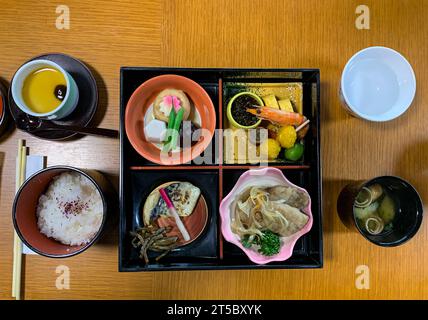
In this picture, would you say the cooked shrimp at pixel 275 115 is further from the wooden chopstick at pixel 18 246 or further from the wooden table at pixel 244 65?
the wooden chopstick at pixel 18 246

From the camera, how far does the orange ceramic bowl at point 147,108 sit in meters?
1.09

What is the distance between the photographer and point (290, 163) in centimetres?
116

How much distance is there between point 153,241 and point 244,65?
2.25ft

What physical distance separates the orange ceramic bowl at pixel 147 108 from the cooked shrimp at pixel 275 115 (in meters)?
0.15

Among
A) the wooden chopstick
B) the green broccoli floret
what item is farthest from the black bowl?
the wooden chopstick

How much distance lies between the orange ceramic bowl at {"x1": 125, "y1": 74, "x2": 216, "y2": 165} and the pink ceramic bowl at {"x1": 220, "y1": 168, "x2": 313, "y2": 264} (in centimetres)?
17

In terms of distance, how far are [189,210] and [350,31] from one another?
86cm

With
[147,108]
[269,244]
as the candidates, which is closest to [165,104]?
[147,108]

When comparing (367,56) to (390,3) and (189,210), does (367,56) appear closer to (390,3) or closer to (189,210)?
(390,3)

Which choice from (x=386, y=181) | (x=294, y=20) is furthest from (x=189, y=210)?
(x=294, y=20)

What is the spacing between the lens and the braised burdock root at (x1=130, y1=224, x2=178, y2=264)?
111 centimetres

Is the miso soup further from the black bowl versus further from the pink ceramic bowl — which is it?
the pink ceramic bowl

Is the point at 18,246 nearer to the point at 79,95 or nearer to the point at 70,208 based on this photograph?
the point at 70,208

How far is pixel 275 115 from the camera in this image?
1.13 meters
